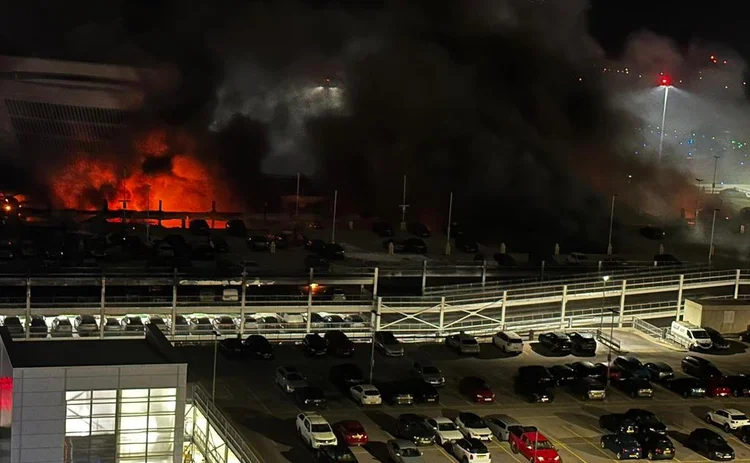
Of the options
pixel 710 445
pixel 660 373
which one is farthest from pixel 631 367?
pixel 710 445

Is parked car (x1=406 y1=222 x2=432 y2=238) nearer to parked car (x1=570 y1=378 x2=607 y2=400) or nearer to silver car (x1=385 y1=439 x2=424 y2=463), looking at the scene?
parked car (x1=570 y1=378 x2=607 y2=400)

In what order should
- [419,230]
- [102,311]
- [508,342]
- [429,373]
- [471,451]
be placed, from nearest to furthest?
Result: 1. [471,451]
2. [429,373]
3. [102,311]
4. [508,342]
5. [419,230]

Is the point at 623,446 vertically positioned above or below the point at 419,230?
below

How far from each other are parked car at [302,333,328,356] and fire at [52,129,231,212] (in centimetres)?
1717

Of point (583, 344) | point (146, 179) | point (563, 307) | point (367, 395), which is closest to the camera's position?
point (367, 395)

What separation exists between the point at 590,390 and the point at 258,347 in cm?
845

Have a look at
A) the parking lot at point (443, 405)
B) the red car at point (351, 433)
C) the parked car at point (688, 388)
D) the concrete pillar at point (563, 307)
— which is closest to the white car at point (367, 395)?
the parking lot at point (443, 405)

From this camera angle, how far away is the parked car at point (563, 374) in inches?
1190

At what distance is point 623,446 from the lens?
25.1m

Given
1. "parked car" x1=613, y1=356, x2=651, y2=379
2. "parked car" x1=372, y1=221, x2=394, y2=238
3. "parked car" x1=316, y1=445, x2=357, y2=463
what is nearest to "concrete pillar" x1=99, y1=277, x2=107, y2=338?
"parked car" x1=316, y1=445, x2=357, y2=463

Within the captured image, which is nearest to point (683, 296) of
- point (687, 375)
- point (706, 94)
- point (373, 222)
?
point (687, 375)

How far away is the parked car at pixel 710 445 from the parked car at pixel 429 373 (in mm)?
6151

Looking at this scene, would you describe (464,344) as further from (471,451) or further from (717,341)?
(471,451)

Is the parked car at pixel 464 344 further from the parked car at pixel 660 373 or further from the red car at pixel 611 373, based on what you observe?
the parked car at pixel 660 373
